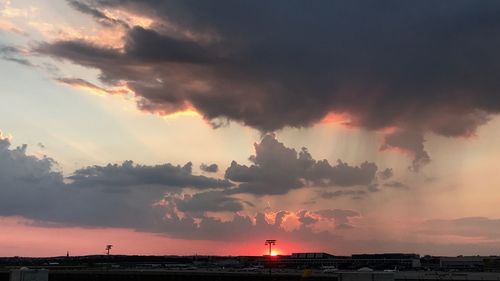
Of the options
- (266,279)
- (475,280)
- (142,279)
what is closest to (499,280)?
(475,280)

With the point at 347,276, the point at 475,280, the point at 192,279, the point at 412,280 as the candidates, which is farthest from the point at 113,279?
the point at 347,276

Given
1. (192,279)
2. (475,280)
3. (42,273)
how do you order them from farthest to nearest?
(192,279) → (475,280) → (42,273)

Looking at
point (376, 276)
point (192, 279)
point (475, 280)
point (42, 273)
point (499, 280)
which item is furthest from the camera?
point (192, 279)

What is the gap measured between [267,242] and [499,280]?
58.4m

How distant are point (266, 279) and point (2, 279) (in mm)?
65048

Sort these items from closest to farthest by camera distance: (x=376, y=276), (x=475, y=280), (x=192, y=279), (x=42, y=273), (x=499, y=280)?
(x=376, y=276) < (x=42, y=273) < (x=499, y=280) < (x=475, y=280) < (x=192, y=279)

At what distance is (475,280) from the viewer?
462ft

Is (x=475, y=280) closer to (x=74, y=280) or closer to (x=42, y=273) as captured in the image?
(x=74, y=280)

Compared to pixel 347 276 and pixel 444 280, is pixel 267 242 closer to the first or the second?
pixel 444 280

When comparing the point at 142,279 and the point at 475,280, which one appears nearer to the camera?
the point at 475,280

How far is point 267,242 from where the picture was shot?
510 feet

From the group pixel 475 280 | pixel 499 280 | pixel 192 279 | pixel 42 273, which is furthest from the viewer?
pixel 192 279

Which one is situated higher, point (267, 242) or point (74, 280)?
point (267, 242)

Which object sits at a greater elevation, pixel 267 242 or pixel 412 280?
pixel 267 242
